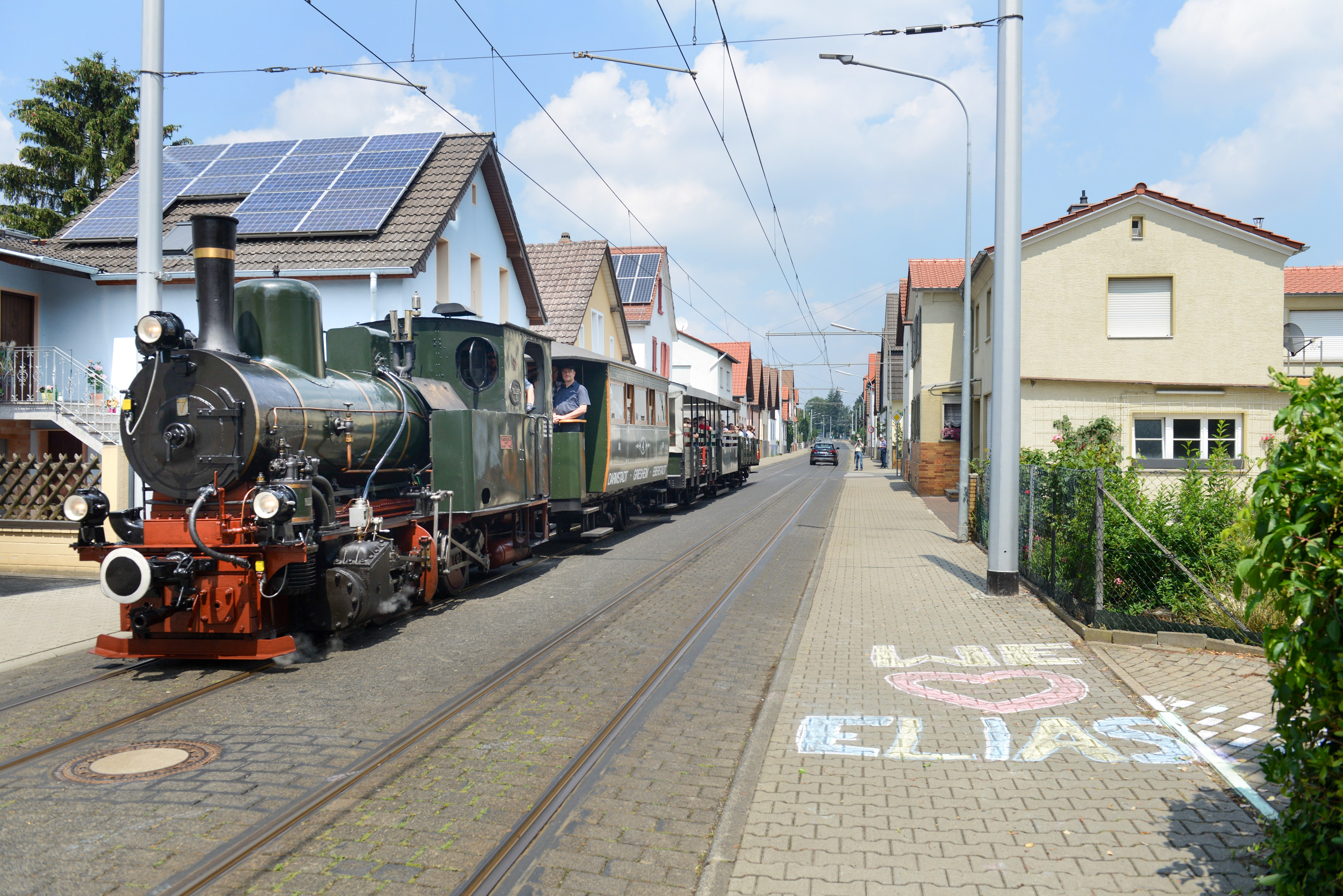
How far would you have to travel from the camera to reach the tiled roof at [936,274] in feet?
Answer: 91.9

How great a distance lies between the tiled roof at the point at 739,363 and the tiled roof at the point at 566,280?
107ft

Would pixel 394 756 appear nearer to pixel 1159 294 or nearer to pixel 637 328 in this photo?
pixel 1159 294

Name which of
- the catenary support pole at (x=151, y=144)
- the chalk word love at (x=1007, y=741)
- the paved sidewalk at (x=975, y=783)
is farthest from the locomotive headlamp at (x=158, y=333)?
the chalk word love at (x=1007, y=741)

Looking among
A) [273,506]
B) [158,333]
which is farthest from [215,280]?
[273,506]

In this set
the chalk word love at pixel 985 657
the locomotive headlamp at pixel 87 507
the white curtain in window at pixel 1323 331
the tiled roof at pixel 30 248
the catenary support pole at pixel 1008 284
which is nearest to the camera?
the locomotive headlamp at pixel 87 507

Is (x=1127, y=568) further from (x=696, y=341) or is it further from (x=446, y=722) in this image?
(x=696, y=341)

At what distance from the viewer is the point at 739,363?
66375 millimetres

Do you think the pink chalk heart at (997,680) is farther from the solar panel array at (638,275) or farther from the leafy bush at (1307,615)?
the solar panel array at (638,275)

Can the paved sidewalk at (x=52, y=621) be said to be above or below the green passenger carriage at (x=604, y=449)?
below

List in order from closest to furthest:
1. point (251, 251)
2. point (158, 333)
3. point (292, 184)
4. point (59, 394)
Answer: point (158, 333), point (59, 394), point (251, 251), point (292, 184)

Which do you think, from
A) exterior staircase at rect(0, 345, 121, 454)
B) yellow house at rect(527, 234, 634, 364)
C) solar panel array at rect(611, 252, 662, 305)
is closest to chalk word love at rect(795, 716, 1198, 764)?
exterior staircase at rect(0, 345, 121, 454)

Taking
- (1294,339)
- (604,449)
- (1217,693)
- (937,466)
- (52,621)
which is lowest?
(52,621)

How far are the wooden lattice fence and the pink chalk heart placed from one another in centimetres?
1029

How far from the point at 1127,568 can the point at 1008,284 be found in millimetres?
3133
